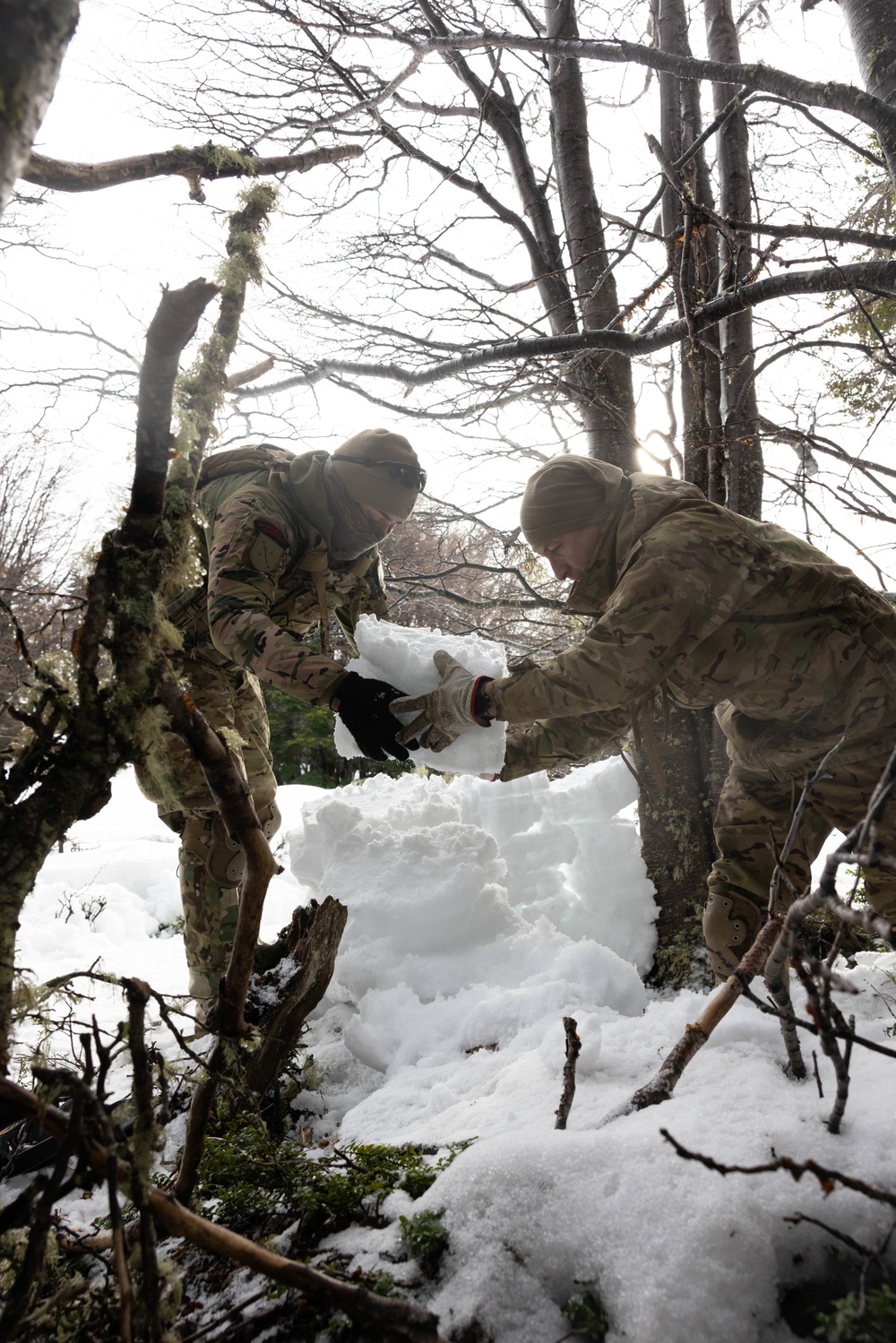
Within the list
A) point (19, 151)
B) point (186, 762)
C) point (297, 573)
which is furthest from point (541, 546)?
point (19, 151)

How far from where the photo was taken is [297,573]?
2.79 meters

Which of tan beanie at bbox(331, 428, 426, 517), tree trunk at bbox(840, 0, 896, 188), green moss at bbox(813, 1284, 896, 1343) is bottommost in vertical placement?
green moss at bbox(813, 1284, 896, 1343)

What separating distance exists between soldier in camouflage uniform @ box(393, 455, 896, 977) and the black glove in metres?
0.08

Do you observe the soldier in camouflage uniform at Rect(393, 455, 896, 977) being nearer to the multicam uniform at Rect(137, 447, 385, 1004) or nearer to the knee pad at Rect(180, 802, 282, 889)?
the multicam uniform at Rect(137, 447, 385, 1004)

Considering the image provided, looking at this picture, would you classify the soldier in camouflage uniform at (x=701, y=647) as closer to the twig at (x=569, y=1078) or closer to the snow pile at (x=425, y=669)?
the snow pile at (x=425, y=669)

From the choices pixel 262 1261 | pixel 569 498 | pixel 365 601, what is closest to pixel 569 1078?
pixel 262 1261

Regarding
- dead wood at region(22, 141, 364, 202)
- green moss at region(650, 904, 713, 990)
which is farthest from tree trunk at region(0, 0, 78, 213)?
green moss at region(650, 904, 713, 990)

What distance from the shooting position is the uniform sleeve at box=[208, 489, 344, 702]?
2.23 m

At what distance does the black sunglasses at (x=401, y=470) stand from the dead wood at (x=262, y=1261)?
230 cm

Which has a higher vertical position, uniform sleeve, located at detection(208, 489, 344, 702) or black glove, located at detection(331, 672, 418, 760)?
uniform sleeve, located at detection(208, 489, 344, 702)

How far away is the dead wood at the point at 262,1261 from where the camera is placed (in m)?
0.79

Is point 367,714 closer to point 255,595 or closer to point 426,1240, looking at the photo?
point 255,595

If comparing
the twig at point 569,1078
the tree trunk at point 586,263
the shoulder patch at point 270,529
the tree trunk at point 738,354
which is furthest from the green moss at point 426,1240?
the tree trunk at point 586,263

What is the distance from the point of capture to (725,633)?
221cm
